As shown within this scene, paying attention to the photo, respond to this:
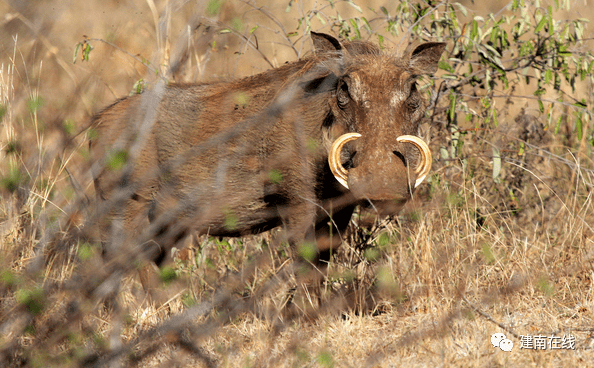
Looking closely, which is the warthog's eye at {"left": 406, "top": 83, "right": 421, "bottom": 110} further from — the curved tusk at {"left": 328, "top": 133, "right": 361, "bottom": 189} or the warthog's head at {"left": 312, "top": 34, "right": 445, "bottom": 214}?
the curved tusk at {"left": 328, "top": 133, "right": 361, "bottom": 189}

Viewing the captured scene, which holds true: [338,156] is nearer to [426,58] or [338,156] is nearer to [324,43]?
[324,43]

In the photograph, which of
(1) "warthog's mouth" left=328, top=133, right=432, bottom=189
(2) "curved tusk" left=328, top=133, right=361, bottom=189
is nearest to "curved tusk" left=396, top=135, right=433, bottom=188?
(1) "warthog's mouth" left=328, top=133, right=432, bottom=189

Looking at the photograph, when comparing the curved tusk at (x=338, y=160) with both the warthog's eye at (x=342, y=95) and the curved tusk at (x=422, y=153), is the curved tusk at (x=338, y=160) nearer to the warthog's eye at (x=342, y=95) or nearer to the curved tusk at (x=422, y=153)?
the curved tusk at (x=422, y=153)

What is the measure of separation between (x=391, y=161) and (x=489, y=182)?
214 cm

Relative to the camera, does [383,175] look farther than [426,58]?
No

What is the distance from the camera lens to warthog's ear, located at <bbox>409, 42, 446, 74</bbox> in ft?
12.3

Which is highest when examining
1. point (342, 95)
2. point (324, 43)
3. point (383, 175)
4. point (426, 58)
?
point (324, 43)

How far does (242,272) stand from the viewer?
6.13 ft

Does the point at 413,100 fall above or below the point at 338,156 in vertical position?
above

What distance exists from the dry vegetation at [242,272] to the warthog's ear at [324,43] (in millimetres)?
427

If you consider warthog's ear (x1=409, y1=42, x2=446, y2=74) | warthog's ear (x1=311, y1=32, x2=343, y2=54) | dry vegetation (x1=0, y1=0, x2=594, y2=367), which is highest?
warthog's ear (x1=311, y1=32, x2=343, y2=54)

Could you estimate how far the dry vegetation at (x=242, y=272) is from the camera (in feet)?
6.33

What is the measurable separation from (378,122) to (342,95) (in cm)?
34

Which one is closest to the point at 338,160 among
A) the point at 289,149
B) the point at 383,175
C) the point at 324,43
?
the point at 383,175
